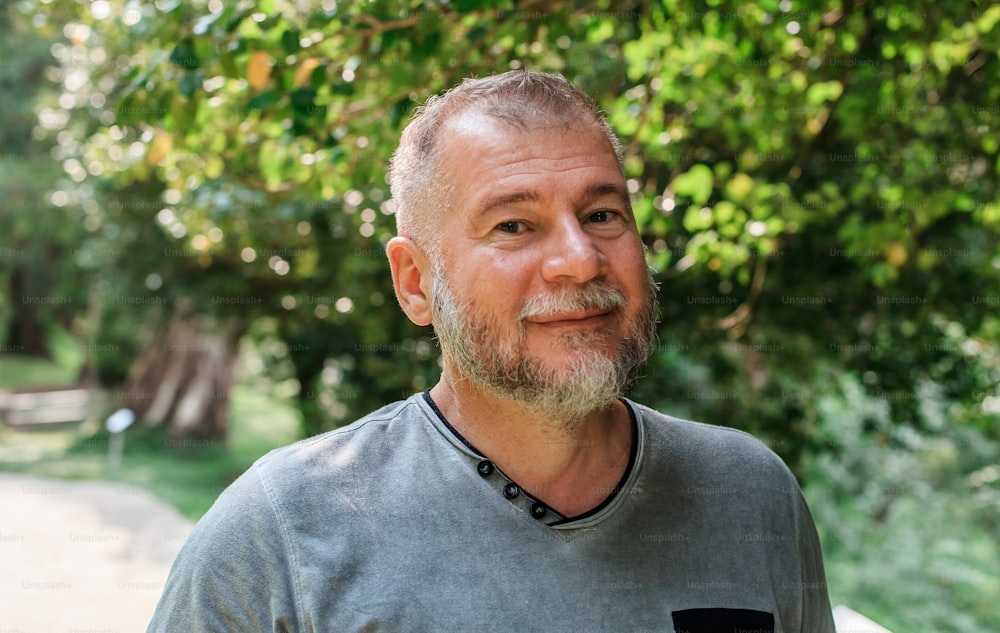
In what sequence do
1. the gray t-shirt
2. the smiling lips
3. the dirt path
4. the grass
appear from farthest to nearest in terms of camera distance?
1. the grass
2. the dirt path
3. the smiling lips
4. the gray t-shirt

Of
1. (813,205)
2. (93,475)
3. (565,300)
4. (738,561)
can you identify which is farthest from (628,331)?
(93,475)

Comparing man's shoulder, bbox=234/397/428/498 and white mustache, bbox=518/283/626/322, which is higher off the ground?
white mustache, bbox=518/283/626/322

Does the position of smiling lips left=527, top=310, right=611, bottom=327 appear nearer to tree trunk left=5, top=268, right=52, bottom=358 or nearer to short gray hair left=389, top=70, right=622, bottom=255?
short gray hair left=389, top=70, right=622, bottom=255

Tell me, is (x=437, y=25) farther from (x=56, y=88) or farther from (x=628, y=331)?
(x=56, y=88)

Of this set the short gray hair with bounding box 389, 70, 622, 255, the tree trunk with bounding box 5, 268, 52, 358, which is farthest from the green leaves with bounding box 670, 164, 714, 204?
the tree trunk with bounding box 5, 268, 52, 358

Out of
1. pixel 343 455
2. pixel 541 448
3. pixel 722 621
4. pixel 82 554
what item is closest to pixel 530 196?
pixel 541 448

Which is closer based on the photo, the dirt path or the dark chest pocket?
the dark chest pocket

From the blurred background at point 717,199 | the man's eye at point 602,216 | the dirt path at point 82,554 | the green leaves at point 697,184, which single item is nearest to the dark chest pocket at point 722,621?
the man's eye at point 602,216

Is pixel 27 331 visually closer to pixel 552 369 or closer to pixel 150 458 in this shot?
pixel 150 458

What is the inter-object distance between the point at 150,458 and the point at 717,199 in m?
13.6

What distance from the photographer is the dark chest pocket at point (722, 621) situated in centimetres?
179

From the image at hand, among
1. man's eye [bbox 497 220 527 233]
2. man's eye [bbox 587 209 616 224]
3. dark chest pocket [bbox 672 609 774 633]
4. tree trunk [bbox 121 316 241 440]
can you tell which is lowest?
tree trunk [bbox 121 316 241 440]

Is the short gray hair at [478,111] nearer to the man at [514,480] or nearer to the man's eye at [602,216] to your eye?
the man at [514,480]

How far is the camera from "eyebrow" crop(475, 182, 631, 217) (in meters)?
1.83
